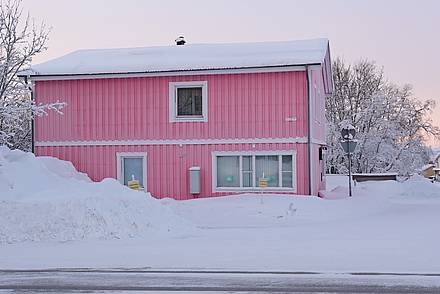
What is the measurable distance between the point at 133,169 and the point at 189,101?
133 inches

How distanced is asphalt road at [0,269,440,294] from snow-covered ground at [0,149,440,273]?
0.78m

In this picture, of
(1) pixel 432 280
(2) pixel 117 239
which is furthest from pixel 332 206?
(1) pixel 432 280

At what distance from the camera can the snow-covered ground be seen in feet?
41.9

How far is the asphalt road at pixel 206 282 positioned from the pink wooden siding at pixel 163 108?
44.0ft

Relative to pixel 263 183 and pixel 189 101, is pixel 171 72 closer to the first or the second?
pixel 189 101

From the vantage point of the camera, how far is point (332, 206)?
23.3m

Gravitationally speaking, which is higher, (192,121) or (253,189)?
(192,121)

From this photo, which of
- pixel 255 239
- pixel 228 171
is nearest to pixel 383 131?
pixel 228 171

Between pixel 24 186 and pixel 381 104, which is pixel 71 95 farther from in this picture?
pixel 381 104

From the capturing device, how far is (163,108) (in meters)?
25.6

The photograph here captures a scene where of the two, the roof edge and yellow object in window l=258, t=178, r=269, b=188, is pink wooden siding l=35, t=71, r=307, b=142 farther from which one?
yellow object in window l=258, t=178, r=269, b=188

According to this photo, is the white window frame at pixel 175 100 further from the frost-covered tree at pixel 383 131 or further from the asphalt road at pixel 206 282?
the frost-covered tree at pixel 383 131

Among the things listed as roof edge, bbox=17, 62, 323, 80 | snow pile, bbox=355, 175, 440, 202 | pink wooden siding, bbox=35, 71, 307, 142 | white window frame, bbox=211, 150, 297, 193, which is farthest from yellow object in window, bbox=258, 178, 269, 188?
snow pile, bbox=355, 175, 440, 202

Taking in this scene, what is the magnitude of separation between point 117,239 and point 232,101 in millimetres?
10006
